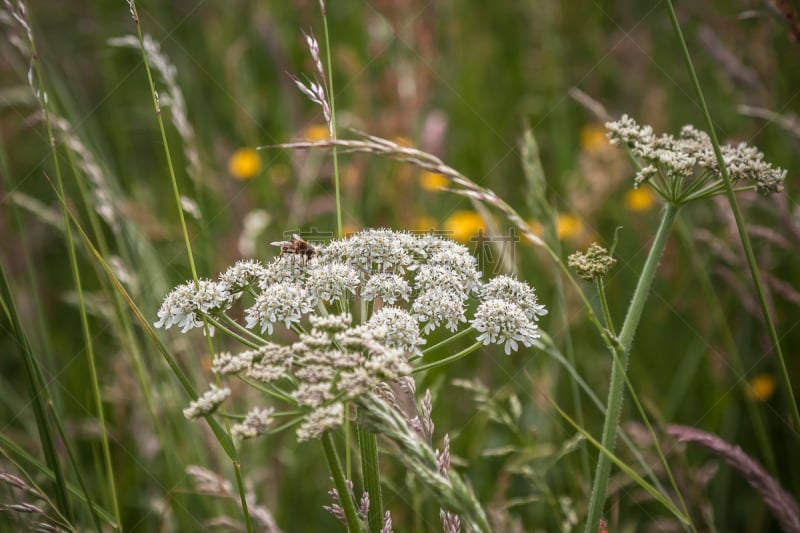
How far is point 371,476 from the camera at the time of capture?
5.64 feet

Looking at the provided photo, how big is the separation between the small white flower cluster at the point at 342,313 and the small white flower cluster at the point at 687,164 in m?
0.50

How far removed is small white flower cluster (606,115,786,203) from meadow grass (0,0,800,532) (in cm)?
1

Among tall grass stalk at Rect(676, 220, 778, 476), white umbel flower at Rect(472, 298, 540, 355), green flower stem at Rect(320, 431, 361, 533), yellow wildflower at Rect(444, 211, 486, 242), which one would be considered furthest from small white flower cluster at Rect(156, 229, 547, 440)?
yellow wildflower at Rect(444, 211, 486, 242)

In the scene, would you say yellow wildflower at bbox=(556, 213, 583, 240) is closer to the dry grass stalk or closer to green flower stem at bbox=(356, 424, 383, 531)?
the dry grass stalk

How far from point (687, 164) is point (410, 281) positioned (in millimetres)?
851

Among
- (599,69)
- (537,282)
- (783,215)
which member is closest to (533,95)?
(599,69)

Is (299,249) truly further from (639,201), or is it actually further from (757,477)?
(639,201)

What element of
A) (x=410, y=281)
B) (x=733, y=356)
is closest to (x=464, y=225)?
(x=733, y=356)

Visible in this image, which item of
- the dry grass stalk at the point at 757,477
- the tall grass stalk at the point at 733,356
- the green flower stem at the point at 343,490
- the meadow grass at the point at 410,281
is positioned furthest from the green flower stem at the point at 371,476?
the tall grass stalk at the point at 733,356

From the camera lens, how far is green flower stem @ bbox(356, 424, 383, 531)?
67.6 inches

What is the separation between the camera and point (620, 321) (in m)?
3.98

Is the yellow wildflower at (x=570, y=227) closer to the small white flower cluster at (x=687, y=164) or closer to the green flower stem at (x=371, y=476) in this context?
the small white flower cluster at (x=687, y=164)

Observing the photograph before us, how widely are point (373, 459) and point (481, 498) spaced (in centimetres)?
164

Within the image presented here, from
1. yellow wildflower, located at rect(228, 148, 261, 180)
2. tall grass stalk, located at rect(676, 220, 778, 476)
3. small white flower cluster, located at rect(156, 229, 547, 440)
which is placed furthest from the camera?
yellow wildflower, located at rect(228, 148, 261, 180)
